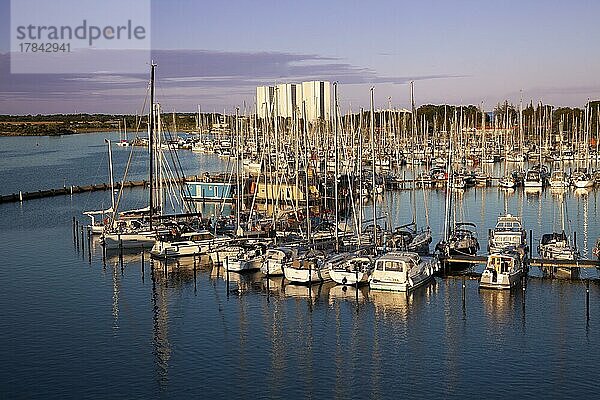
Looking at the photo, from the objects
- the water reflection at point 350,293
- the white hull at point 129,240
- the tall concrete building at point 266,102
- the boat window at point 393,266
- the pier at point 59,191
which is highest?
the tall concrete building at point 266,102

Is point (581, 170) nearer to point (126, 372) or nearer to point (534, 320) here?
point (534, 320)

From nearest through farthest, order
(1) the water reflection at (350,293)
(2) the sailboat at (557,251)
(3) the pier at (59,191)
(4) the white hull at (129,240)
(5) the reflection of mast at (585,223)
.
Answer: (1) the water reflection at (350,293)
(2) the sailboat at (557,251)
(5) the reflection of mast at (585,223)
(4) the white hull at (129,240)
(3) the pier at (59,191)

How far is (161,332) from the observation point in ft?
73.5

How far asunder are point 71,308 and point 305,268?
7676 millimetres

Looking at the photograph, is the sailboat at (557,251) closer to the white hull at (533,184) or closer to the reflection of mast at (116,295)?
the reflection of mast at (116,295)

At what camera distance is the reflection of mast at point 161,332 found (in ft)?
62.6

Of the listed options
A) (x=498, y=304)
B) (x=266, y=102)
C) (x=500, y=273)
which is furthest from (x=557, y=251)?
(x=266, y=102)

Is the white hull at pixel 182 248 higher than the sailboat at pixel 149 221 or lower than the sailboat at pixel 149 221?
lower

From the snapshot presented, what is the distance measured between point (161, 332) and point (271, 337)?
3227 millimetres

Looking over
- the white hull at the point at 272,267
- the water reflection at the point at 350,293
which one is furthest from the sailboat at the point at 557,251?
the white hull at the point at 272,267

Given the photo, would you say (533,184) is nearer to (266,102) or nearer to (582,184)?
(582,184)

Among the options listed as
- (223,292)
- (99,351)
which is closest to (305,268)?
(223,292)

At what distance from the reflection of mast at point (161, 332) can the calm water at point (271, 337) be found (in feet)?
0.18

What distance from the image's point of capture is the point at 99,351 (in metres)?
20.7
